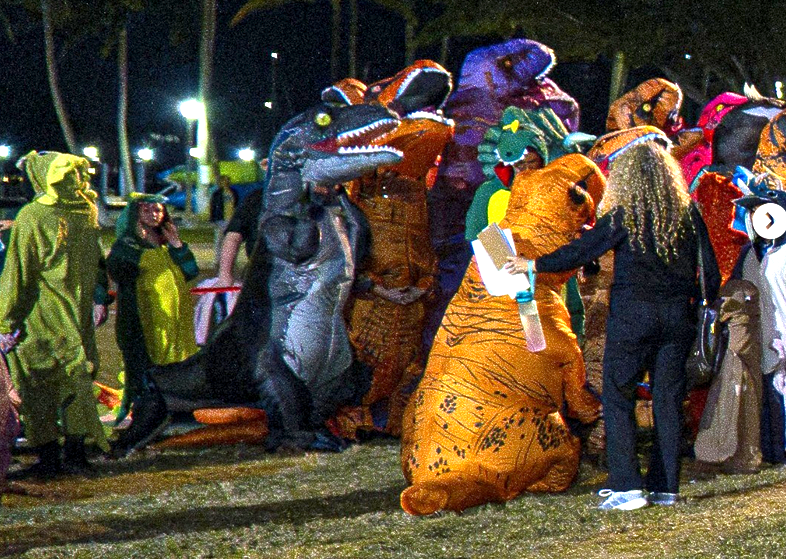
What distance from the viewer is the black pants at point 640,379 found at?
652cm

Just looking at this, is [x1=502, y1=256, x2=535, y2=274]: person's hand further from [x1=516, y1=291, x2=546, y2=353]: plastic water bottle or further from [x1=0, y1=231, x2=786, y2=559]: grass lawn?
[x1=0, y1=231, x2=786, y2=559]: grass lawn

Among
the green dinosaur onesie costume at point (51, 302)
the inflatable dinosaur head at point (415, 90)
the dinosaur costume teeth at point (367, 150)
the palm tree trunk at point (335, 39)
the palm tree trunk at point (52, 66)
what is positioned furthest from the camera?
the palm tree trunk at point (335, 39)

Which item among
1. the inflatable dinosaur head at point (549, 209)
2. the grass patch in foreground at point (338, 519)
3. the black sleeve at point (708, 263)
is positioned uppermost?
the inflatable dinosaur head at point (549, 209)

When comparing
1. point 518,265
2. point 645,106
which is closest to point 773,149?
point 645,106

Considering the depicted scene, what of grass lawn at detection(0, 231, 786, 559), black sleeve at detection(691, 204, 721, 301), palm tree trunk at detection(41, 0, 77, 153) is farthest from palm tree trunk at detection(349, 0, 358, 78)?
black sleeve at detection(691, 204, 721, 301)

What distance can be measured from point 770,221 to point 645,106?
6.19 feet

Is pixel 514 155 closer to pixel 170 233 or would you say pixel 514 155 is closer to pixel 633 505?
pixel 633 505

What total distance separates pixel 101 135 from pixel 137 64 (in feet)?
27.1

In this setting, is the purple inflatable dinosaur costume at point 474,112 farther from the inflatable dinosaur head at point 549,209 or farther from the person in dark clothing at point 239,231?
the inflatable dinosaur head at point 549,209

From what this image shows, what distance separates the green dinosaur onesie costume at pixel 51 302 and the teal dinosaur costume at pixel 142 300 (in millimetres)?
1218

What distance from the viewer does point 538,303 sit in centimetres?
669

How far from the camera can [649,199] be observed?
21.4 ft

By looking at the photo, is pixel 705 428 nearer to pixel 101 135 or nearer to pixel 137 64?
pixel 137 64

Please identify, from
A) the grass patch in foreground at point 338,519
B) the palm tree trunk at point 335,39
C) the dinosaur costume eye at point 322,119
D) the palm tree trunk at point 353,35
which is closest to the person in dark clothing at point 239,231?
the dinosaur costume eye at point 322,119
